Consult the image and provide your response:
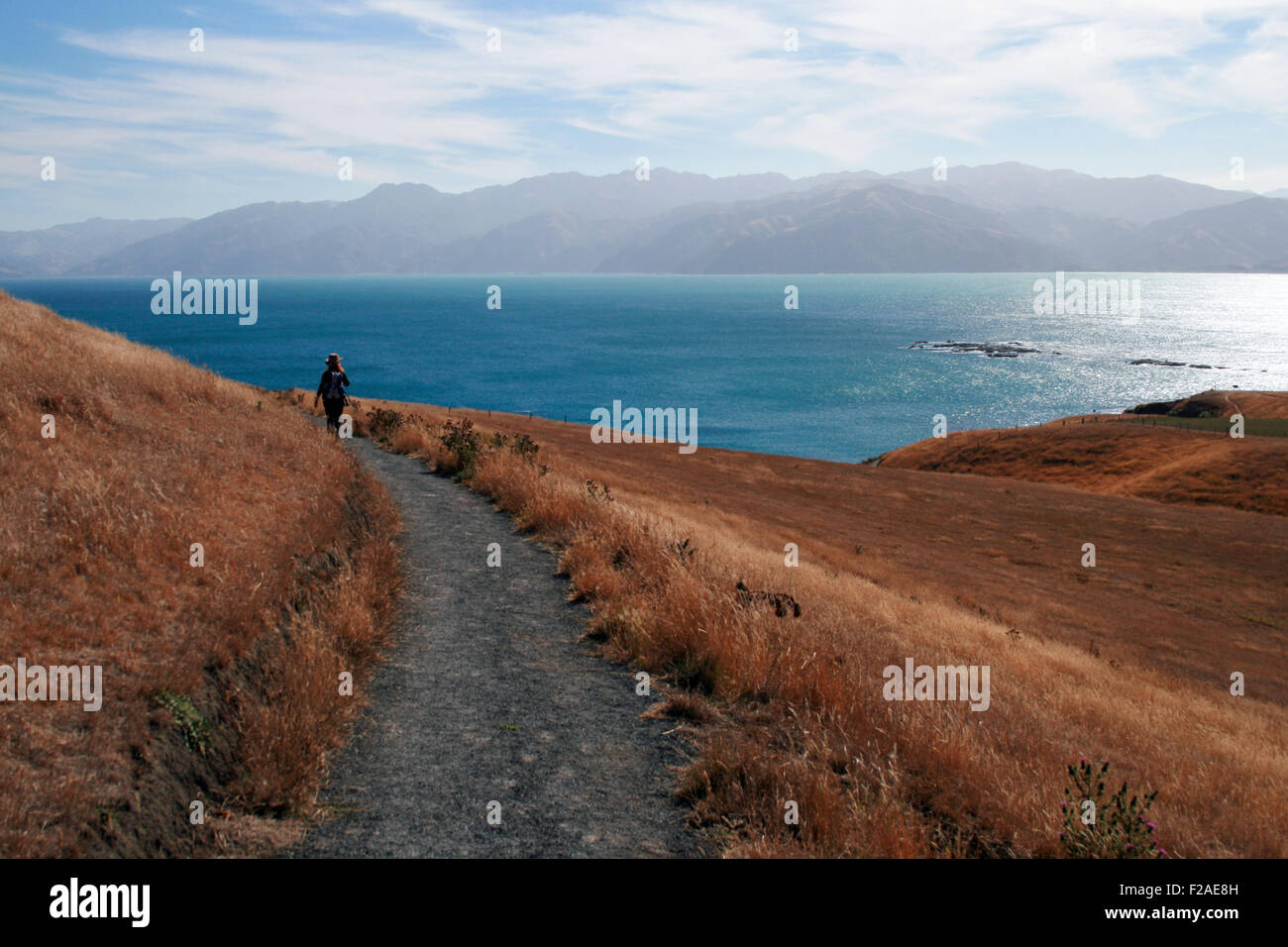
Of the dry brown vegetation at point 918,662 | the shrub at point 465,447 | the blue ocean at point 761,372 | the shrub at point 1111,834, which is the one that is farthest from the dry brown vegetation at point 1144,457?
the shrub at point 1111,834

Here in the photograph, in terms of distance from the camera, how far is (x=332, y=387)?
787 inches

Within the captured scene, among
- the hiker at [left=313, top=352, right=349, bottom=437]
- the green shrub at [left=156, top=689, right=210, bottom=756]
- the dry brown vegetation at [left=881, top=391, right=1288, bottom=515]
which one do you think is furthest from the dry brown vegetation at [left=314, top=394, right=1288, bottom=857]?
the dry brown vegetation at [left=881, top=391, right=1288, bottom=515]

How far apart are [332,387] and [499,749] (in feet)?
50.8

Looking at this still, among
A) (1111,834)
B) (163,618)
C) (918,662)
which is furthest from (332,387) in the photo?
(1111,834)

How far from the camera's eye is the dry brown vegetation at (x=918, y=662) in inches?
229

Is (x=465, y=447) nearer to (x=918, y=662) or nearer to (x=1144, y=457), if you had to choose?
(x=918, y=662)

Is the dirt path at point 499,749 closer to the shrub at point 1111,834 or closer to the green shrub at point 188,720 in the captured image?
the green shrub at point 188,720

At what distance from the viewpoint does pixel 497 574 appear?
12.3m

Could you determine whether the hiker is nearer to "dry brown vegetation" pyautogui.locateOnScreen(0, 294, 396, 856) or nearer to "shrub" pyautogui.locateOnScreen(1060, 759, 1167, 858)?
"dry brown vegetation" pyautogui.locateOnScreen(0, 294, 396, 856)

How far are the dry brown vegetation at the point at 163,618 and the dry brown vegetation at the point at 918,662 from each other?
3.19 m

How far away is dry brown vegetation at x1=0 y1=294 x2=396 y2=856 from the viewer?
4.92 m

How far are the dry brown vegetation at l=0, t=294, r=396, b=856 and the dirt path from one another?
40 cm
